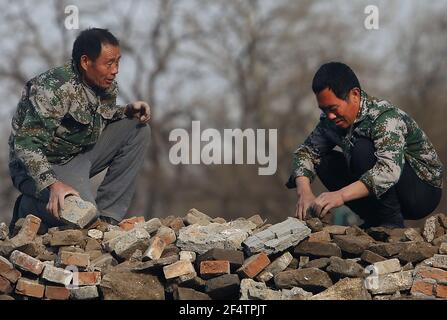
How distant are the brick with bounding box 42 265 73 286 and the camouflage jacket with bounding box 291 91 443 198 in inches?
55.8

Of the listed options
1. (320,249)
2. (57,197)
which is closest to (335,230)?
(320,249)

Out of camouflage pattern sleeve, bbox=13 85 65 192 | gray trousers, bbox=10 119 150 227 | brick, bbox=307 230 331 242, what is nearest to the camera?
brick, bbox=307 230 331 242

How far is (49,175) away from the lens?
4828 mm

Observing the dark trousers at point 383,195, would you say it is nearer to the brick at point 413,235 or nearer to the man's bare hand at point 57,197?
the brick at point 413,235

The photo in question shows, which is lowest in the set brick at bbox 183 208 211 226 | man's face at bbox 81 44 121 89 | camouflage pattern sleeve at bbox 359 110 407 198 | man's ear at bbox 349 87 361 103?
brick at bbox 183 208 211 226

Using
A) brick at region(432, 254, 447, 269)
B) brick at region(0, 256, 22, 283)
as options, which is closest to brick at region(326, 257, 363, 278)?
brick at region(432, 254, 447, 269)

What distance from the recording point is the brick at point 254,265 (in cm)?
429

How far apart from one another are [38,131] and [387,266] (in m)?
1.99

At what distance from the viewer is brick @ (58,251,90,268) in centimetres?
443

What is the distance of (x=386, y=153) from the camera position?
4.64 m

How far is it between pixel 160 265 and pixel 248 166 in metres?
19.3

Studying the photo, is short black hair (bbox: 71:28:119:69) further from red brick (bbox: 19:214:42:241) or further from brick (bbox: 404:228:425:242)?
brick (bbox: 404:228:425:242)

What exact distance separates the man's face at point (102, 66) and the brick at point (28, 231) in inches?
35.5
